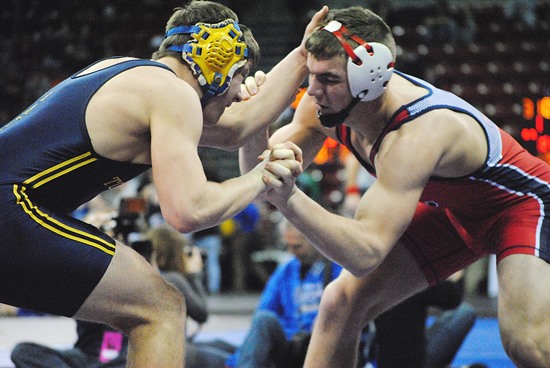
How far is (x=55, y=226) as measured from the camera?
2771 millimetres

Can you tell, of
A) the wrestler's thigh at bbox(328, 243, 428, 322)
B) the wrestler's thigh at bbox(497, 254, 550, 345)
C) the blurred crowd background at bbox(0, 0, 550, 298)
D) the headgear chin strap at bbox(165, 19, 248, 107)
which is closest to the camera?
the headgear chin strap at bbox(165, 19, 248, 107)

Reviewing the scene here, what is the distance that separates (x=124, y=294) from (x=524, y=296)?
142 centimetres

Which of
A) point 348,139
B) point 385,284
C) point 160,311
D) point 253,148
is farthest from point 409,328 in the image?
point 160,311

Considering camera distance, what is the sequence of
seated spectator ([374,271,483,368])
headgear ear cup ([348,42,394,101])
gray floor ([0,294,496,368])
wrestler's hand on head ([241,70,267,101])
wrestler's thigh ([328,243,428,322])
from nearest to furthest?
headgear ear cup ([348,42,394,101]) < wrestler's hand on head ([241,70,267,101]) < wrestler's thigh ([328,243,428,322]) < seated spectator ([374,271,483,368]) < gray floor ([0,294,496,368])

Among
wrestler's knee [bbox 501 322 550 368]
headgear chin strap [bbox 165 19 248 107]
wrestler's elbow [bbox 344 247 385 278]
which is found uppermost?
headgear chin strap [bbox 165 19 248 107]

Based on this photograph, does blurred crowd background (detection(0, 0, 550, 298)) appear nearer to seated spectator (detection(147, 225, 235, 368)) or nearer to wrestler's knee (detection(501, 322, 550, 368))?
seated spectator (detection(147, 225, 235, 368))

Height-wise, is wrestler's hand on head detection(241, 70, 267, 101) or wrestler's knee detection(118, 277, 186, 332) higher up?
wrestler's hand on head detection(241, 70, 267, 101)

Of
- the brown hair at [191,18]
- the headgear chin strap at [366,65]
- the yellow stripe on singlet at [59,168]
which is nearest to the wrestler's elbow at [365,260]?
the headgear chin strap at [366,65]

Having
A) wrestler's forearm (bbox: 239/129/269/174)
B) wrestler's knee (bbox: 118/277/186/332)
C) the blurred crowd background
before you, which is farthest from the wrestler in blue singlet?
the blurred crowd background

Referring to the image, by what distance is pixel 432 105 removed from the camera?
336 cm

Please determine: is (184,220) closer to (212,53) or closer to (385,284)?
(212,53)

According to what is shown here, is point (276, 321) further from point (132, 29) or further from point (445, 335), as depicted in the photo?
point (132, 29)

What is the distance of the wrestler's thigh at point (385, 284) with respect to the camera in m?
3.65

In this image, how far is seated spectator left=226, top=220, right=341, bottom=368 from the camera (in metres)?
4.93
